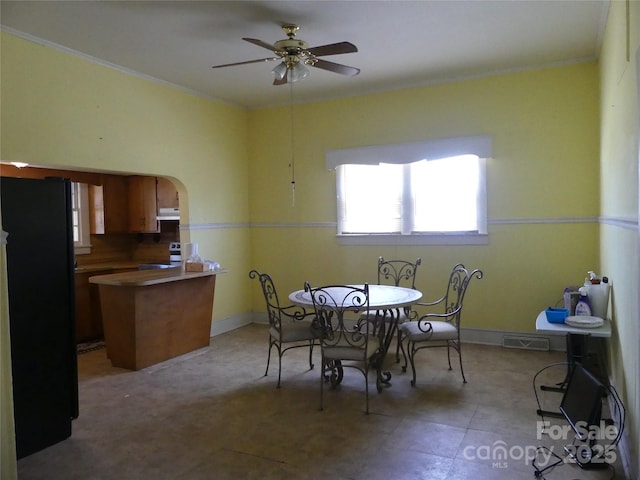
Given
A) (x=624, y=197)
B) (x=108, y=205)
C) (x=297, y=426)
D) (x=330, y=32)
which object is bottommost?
(x=297, y=426)

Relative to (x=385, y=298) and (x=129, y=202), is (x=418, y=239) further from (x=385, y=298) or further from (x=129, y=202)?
(x=129, y=202)

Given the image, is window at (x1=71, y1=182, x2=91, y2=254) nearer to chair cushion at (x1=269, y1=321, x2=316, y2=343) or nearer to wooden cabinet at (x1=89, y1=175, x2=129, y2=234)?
wooden cabinet at (x1=89, y1=175, x2=129, y2=234)

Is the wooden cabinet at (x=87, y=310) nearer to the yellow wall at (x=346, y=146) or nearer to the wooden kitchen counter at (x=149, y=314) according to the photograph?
the wooden kitchen counter at (x=149, y=314)

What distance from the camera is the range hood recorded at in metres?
5.82

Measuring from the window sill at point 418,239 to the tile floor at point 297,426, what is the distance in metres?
1.21

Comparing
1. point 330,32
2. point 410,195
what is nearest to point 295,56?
point 330,32

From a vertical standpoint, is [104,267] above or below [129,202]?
below

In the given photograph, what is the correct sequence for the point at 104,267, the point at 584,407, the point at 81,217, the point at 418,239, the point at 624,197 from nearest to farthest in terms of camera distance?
the point at 584,407 → the point at 624,197 → the point at 418,239 → the point at 104,267 → the point at 81,217

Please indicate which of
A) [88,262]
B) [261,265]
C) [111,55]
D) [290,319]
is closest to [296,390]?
[290,319]

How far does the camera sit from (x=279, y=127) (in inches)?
231

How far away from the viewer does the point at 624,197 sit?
265 centimetres

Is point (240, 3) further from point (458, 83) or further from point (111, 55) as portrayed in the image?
point (458, 83)

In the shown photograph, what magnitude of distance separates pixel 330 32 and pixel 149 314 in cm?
281

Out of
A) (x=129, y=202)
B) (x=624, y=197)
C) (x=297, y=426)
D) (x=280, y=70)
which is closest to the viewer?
(x=624, y=197)
